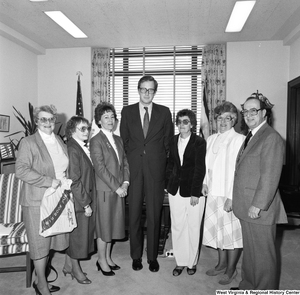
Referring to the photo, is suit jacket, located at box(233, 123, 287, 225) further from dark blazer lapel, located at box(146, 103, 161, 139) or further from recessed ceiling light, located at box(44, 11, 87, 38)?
recessed ceiling light, located at box(44, 11, 87, 38)

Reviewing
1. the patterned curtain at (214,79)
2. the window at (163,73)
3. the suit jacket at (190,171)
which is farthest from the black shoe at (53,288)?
the window at (163,73)

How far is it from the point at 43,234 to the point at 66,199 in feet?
1.03

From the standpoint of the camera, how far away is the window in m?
6.37

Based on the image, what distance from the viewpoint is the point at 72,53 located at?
6367 millimetres

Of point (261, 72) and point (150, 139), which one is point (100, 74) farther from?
point (150, 139)

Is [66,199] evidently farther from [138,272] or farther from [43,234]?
[138,272]

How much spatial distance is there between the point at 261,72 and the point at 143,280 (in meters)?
4.86

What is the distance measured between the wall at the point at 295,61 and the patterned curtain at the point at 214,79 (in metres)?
1.29

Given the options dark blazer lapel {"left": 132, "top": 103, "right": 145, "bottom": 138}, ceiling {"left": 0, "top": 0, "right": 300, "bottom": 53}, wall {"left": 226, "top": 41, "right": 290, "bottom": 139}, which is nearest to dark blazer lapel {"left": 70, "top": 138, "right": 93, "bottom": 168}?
dark blazer lapel {"left": 132, "top": 103, "right": 145, "bottom": 138}

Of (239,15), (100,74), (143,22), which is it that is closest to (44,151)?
(143,22)

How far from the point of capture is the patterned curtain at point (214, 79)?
236 inches

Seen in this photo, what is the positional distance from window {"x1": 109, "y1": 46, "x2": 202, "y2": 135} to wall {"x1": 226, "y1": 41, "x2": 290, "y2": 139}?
0.77m

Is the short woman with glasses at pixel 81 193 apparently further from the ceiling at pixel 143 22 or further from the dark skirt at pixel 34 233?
the ceiling at pixel 143 22

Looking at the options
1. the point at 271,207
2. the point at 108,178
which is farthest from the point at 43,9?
the point at 271,207
